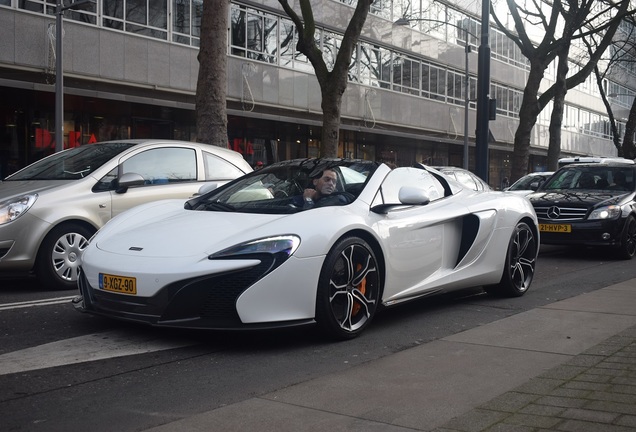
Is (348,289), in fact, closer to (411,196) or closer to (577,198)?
(411,196)

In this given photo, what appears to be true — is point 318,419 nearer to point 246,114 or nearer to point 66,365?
point 66,365

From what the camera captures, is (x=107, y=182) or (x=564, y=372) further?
(x=107, y=182)

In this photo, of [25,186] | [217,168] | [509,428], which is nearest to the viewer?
[509,428]

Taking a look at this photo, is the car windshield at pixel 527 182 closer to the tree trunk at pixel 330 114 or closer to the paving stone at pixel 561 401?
the tree trunk at pixel 330 114

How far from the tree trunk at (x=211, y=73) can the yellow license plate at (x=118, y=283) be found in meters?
9.74

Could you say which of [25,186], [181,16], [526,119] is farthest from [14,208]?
[526,119]

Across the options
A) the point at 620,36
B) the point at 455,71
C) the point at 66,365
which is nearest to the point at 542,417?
the point at 66,365

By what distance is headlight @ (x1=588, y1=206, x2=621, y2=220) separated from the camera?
12.1 meters

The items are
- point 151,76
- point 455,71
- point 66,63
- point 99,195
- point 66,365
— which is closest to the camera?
point 66,365

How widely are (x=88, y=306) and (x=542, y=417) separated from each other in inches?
126

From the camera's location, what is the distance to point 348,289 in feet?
18.4

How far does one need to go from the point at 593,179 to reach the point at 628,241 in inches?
63.0

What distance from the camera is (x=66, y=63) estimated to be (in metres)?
21.4

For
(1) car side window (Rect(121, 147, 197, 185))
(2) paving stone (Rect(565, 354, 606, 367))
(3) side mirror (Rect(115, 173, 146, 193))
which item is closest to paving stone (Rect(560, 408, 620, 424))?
(2) paving stone (Rect(565, 354, 606, 367))
